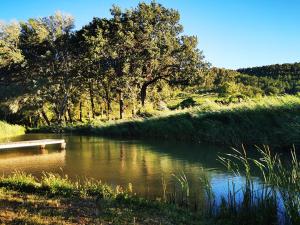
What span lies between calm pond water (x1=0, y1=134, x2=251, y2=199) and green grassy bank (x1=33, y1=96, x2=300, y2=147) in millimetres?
1337

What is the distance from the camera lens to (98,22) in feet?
173

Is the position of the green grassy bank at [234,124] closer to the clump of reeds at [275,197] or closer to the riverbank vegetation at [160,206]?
the riverbank vegetation at [160,206]

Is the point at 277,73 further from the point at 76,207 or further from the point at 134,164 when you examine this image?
the point at 76,207

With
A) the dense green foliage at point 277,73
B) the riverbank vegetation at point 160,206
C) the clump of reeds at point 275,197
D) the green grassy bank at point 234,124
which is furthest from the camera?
the dense green foliage at point 277,73

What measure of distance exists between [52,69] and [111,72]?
1110cm

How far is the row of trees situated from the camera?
1978 inches

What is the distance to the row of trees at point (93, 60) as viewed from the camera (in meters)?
50.2

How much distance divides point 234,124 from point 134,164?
7619mm

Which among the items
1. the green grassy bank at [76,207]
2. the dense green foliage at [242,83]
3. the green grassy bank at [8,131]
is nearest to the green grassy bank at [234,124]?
the green grassy bank at [76,207]

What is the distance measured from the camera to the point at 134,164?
62.6ft

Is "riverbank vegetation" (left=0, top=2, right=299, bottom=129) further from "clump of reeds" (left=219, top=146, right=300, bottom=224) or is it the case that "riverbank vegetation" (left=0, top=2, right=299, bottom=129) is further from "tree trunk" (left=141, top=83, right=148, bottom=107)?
"clump of reeds" (left=219, top=146, right=300, bottom=224)

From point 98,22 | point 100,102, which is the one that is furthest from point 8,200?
point 100,102

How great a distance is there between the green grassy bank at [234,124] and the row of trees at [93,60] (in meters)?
16.6

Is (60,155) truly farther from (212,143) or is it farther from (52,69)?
(52,69)
